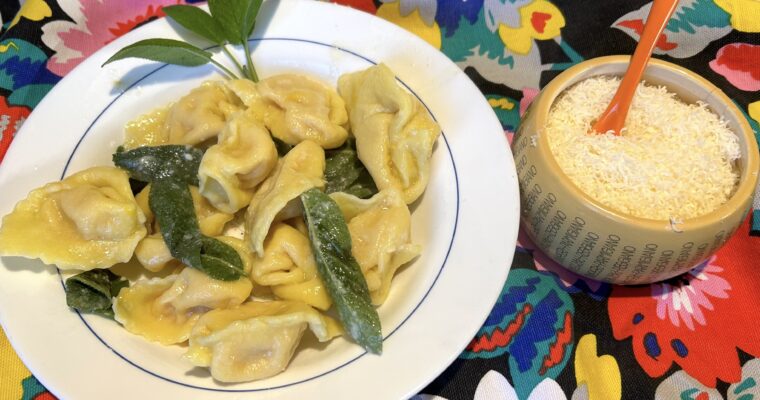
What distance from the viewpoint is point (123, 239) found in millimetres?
1714

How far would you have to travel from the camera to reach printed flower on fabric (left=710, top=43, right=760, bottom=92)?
2434mm

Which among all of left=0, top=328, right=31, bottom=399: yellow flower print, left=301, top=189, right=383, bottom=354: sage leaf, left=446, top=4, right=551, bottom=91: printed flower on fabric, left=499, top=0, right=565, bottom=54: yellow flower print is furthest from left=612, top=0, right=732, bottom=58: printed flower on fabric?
left=0, top=328, right=31, bottom=399: yellow flower print

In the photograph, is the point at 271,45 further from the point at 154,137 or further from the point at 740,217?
the point at 740,217

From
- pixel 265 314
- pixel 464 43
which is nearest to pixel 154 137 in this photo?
pixel 265 314

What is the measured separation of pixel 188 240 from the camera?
1.69 m

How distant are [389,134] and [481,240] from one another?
0.49 meters

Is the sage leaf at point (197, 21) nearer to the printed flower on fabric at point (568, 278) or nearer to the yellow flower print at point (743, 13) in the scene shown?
the printed flower on fabric at point (568, 278)

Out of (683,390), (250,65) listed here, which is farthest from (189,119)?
(683,390)

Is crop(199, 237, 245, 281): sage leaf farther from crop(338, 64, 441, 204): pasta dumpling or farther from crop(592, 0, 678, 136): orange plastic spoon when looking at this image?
crop(592, 0, 678, 136): orange plastic spoon

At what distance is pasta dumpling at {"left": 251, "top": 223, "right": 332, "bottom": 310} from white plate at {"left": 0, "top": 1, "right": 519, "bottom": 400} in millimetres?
161

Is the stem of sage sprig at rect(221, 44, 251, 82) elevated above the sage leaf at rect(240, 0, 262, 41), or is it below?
below

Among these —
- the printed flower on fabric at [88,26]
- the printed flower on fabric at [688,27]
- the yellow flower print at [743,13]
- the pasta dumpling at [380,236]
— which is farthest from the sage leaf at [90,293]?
the yellow flower print at [743,13]

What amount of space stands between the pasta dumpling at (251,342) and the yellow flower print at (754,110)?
2001 mm

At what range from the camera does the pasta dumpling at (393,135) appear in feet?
6.09
